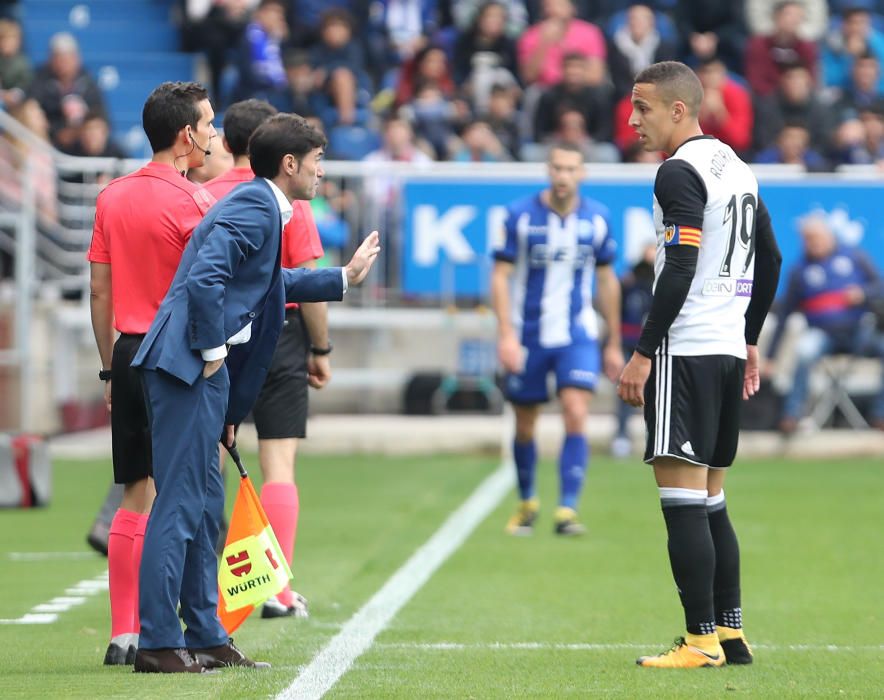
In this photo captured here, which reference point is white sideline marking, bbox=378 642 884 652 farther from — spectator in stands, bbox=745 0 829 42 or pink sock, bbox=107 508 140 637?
spectator in stands, bbox=745 0 829 42

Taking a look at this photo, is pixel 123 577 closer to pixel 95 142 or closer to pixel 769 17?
pixel 95 142

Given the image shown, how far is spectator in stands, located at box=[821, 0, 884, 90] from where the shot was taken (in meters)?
21.5

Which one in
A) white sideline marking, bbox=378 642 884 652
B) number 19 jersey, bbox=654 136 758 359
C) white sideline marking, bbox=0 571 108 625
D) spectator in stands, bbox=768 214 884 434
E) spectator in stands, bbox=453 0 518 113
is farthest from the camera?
spectator in stands, bbox=453 0 518 113

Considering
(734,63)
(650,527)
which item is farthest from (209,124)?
(734,63)

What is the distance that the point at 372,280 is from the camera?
17688mm

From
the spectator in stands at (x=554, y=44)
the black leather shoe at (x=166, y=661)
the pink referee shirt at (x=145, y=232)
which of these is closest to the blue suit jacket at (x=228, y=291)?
the pink referee shirt at (x=145, y=232)

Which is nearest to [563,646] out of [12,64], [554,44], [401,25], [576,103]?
[576,103]

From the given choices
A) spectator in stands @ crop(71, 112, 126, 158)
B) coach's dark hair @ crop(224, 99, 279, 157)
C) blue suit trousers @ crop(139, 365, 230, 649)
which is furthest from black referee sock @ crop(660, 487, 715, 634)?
spectator in stands @ crop(71, 112, 126, 158)

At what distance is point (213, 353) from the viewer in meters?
6.05

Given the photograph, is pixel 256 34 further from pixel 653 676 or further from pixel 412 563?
pixel 653 676

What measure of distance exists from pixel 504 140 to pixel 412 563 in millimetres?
10307

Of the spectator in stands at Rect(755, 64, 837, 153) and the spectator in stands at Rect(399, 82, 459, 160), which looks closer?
the spectator in stands at Rect(399, 82, 459, 160)

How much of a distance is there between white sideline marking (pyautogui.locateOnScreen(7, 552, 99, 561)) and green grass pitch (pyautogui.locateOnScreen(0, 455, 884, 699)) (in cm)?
6

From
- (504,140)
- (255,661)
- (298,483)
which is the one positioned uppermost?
(504,140)
